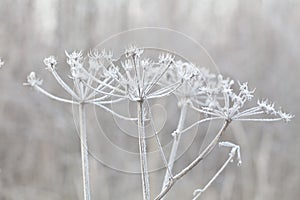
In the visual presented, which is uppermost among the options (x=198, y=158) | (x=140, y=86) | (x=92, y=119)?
(x=92, y=119)

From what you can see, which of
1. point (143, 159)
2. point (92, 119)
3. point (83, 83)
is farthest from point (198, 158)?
point (92, 119)

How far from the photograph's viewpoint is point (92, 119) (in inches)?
Answer: 111

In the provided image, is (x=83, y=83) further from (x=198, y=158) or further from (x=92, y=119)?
(x=92, y=119)

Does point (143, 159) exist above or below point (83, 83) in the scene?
below

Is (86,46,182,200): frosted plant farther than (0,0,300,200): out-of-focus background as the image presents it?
No

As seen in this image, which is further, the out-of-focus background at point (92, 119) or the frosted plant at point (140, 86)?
the out-of-focus background at point (92, 119)

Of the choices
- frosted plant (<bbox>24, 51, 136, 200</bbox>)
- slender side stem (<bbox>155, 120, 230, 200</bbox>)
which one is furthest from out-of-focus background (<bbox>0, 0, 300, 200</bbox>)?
slender side stem (<bbox>155, 120, 230, 200</bbox>)

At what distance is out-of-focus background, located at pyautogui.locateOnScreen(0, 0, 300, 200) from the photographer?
293 cm

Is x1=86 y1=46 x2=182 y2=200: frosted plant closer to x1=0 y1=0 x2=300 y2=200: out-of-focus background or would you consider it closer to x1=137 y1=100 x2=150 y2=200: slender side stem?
x1=137 y1=100 x2=150 y2=200: slender side stem

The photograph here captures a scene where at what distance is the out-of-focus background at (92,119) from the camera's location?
2.93 meters

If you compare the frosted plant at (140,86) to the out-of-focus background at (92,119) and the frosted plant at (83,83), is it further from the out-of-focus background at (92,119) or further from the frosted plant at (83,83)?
the out-of-focus background at (92,119)

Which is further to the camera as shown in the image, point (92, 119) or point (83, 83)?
point (92, 119)

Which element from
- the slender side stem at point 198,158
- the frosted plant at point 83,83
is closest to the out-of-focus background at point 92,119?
the frosted plant at point 83,83

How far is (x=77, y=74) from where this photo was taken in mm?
650
